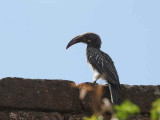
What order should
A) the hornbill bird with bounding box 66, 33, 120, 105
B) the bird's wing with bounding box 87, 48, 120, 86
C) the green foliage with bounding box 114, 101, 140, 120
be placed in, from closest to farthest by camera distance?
1. the green foliage with bounding box 114, 101, 140, 120
2. the hornbill bird with bounding box 66, 33, 120, 105
3. the bird's wing with bounding box 87, 48, 120, 86

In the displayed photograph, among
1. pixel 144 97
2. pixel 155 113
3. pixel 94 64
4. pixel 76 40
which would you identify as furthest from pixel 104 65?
pixel 155 113

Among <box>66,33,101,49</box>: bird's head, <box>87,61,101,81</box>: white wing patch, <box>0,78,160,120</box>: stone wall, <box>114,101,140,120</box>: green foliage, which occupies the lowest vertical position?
<box>0,78,160,120</box>: stone wall

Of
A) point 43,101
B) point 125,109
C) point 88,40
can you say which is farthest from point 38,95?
point 88,40

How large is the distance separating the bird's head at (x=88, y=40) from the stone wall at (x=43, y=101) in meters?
3.06

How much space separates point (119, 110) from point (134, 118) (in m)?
3.60

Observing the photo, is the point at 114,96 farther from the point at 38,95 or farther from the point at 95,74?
the point at 95,74

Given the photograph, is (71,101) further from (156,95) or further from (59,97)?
(156,95)

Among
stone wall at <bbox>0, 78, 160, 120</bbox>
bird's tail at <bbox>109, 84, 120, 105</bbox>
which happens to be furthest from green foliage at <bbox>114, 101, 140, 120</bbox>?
bird's tail at <bbox>109, 84, 120, 105</bbox>

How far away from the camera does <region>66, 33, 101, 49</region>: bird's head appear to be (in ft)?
27.2

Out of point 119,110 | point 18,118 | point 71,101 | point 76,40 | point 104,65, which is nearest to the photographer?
point 119,110

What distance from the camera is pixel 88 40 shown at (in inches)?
335

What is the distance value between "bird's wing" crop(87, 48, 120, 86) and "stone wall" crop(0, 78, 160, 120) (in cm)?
82

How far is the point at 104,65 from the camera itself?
24.0ft

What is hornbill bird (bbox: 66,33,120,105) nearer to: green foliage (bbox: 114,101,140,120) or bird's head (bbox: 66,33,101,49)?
bird's head (bbox: 66,33,101,49)
